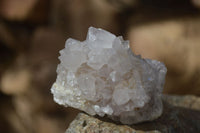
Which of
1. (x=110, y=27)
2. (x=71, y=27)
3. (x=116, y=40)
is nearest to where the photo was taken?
(x=116, y=40)

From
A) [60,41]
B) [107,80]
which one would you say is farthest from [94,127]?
[60,41]

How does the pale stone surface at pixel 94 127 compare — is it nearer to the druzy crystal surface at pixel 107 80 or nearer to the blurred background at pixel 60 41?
the druzy crystal surface at pixel 107 80

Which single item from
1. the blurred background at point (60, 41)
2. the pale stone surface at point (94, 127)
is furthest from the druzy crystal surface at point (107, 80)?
the blurred background at point (60, 41)

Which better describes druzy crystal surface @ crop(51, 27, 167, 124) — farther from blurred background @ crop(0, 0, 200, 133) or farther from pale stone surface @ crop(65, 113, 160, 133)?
blurred background @ crop(0, 0, 200, 133)

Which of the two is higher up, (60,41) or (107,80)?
(60,41)

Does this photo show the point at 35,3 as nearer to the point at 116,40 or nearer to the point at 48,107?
the point at 48,107

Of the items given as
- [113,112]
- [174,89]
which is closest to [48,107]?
[174,89]

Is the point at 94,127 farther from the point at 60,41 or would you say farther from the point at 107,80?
the point at 60,41
